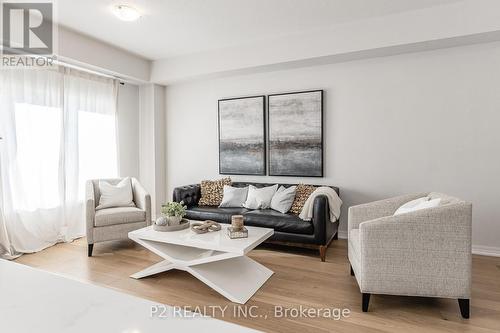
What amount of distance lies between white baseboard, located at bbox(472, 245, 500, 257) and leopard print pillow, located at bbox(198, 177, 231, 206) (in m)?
3.06

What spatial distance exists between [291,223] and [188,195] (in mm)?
1556

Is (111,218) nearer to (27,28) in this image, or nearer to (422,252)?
(27,28)

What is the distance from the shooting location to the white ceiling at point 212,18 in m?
3.03

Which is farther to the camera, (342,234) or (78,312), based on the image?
(342,234)

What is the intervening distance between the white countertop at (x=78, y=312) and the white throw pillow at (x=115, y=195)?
10.7 ft

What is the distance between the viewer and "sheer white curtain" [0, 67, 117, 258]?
3391 mm

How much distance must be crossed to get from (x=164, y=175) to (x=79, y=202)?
140 centimetres

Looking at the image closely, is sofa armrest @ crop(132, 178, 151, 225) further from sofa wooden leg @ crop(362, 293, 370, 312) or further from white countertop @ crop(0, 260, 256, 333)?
white countertop @ crop(0, 260, 256, 333)

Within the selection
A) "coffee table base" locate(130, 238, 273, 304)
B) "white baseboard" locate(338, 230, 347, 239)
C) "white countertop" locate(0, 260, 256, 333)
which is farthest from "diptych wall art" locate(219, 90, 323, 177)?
"white countertop" locate(0, 260, 256, 333)

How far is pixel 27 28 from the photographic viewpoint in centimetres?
323

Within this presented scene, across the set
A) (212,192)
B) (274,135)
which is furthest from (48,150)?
(274,135)

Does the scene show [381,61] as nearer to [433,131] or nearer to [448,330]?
[433,131]

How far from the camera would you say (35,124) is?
3629 millimetres

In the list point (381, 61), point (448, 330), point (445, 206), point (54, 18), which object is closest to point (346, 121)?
point (381, 61)
